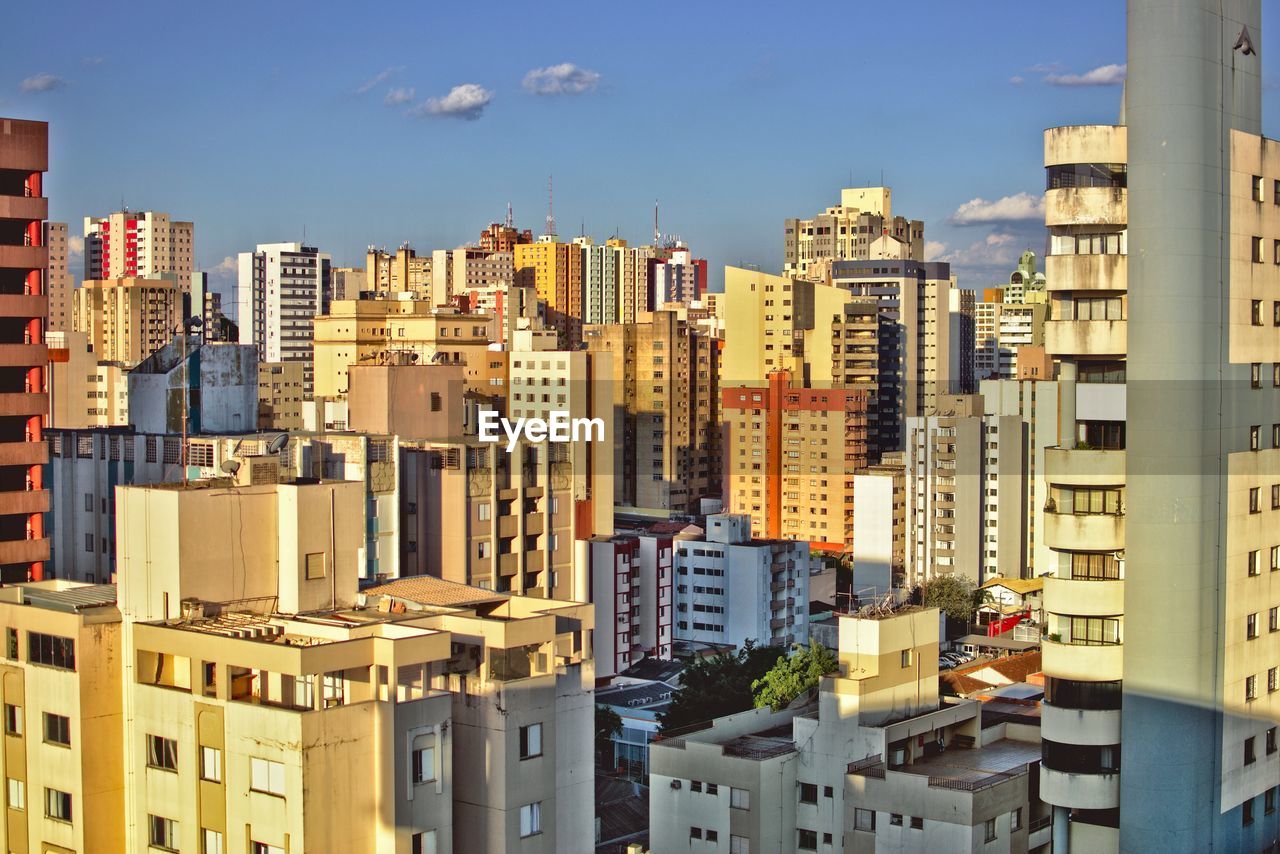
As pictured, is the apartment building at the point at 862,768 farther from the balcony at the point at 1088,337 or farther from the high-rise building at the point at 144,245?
the high-rise building at the point at 144,245

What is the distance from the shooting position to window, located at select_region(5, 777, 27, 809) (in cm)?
1449

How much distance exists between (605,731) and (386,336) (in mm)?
37654

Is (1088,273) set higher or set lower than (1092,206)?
lower

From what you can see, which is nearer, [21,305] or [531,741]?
[531,741]

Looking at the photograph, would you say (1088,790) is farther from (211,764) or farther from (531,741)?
(211,764)

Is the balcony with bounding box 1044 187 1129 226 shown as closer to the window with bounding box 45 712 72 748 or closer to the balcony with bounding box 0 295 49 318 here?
the window with bounding box 45 712 72 748

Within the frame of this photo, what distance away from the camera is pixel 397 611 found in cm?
1518

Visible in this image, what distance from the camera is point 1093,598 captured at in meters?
17.2

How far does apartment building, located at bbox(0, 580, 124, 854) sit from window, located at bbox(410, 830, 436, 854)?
2.77 meters

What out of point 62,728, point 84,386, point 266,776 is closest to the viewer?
point 266,776

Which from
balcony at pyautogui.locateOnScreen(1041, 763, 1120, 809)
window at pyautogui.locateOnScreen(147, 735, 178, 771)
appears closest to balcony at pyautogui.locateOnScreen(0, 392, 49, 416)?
window at pyautogui.locateOnScreen(147, 735, 178, 771)

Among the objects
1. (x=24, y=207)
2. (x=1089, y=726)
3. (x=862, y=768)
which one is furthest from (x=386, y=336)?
(x=1089, y=726)

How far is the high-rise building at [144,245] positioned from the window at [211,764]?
106633mm

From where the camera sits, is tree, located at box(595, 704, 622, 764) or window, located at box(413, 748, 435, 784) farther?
tree, located at box(595, 704, 622, 764)
